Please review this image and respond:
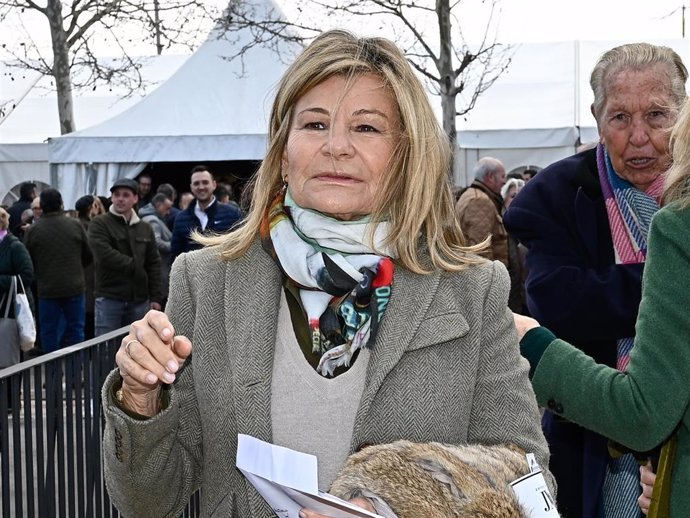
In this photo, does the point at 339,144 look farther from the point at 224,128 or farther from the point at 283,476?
the point at 224,128

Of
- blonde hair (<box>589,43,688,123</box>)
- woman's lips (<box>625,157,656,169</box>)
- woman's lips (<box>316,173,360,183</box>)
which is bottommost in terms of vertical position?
woman's lips (<box>316,173,360,183</box>)

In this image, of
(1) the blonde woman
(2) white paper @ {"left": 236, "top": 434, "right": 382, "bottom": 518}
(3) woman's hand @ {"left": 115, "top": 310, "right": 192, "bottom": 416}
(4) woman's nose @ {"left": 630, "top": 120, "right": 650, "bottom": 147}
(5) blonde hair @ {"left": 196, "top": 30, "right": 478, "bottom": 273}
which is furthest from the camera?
(1) the blonde woman

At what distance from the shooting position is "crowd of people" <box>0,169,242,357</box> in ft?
31.4

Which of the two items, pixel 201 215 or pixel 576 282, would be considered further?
pixel 201 215

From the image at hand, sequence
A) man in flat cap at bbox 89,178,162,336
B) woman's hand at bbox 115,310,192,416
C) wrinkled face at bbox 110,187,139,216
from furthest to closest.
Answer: man in flat cap at bbox 89,178,162,336 → wrinkled face at bbox 110,187,139,216 → woman's hand at bbox 115,310,192,416

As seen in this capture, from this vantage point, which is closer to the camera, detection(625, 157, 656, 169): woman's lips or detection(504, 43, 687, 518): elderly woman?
detection(504, 43, 687, 518): elderly woman

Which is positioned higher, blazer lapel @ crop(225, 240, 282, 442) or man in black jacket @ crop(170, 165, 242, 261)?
blazer lapel @ crop(225, 240, 282, 442)

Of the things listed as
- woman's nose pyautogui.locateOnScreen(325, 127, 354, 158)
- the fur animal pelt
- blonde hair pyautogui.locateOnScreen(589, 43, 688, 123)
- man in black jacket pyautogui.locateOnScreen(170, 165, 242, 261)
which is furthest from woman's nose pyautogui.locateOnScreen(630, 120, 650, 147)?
man in black jacket pyautogui.locateOnScreen(170, 165, 242, 261)

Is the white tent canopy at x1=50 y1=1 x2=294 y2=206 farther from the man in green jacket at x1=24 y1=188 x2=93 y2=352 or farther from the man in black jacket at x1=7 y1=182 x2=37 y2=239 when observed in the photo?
the man in green jacket at x1=24 y1=188 x2=93 y2=352

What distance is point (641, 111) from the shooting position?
10.2ft

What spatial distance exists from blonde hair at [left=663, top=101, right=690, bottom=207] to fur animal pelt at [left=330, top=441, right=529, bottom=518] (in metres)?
0.74

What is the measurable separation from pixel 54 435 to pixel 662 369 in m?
2.80

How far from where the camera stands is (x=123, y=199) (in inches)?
377

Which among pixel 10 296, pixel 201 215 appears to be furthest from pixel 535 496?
pixel 201 215
